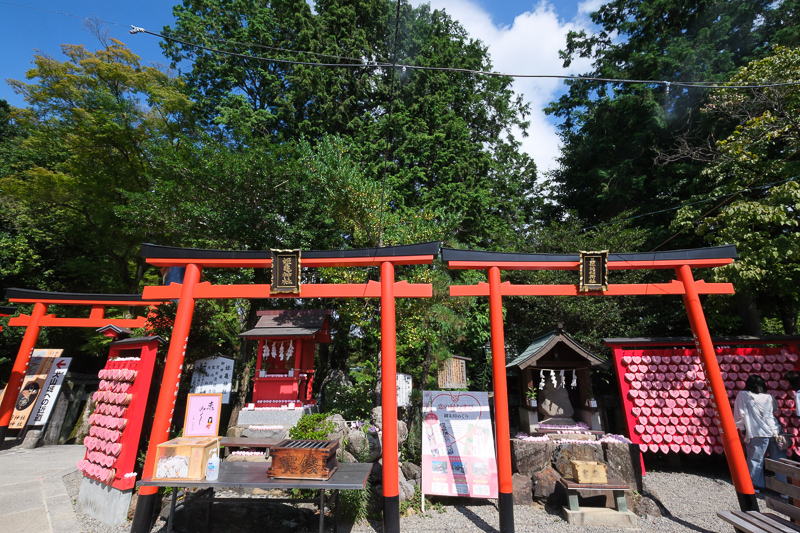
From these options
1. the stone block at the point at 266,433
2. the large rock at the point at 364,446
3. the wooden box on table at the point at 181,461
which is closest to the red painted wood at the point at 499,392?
the large rock at the point at 364,446

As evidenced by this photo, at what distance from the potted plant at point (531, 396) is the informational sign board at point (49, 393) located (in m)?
13.3

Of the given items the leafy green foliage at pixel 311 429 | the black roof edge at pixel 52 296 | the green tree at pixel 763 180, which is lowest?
the leafy green foliage at pixel 311 429

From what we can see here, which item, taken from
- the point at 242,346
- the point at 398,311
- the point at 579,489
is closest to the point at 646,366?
the point at 579,489

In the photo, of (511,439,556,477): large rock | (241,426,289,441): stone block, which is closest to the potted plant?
(511,439,556,477): large rock

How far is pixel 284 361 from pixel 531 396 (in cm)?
587

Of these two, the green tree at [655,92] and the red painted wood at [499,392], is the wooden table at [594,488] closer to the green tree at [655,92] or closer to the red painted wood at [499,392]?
the red painted wood at [499,392]

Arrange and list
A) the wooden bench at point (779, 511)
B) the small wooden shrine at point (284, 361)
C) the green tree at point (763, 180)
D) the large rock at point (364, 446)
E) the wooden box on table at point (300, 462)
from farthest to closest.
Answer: the small wooden shrine at point (284, 361) < the green tree at point (763, 180) < the large rock at point (364, 446) < the wooden box on table at point (300, 462) < the wooden bench at point (779, 511)

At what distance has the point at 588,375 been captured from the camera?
706 cm

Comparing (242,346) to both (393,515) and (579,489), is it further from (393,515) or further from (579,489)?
(579,489)

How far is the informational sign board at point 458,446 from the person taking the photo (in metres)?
5.54

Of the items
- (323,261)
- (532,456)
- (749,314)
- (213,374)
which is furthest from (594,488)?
(749,314)

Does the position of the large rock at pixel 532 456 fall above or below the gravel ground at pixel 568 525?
above

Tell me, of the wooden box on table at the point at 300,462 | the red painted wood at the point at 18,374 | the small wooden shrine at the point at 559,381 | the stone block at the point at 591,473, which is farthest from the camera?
the red painted wood at the point at 18,374

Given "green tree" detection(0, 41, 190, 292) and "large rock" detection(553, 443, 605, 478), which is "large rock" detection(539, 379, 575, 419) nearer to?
"large rock" detection(553, 443, 605, 478)
